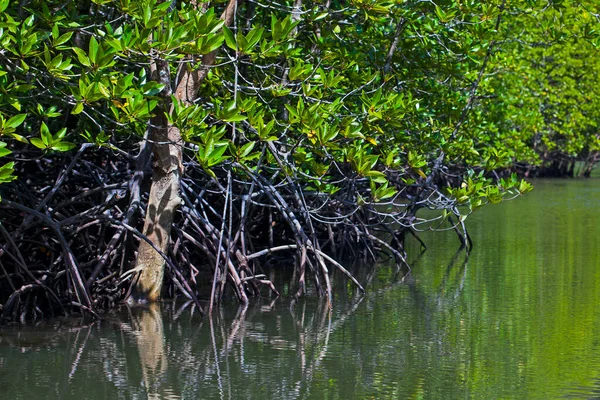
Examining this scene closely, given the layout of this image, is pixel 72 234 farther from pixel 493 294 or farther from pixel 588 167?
pixel 588 167

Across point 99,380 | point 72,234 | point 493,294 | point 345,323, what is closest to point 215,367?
point 99,380

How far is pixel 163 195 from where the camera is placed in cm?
706

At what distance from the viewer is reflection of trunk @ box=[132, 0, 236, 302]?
274 inches

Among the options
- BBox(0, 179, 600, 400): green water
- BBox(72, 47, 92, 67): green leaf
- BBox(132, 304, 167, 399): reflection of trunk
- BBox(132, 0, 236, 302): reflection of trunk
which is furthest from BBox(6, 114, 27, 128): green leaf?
BBox(132, 0, 236, 302): reflection of trunk

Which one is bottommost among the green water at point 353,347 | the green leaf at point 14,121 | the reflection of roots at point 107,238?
the green water at point 353,347

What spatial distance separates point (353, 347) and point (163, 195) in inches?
69.4

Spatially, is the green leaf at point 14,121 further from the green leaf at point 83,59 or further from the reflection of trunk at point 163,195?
the reflection of trunk at point 163,195

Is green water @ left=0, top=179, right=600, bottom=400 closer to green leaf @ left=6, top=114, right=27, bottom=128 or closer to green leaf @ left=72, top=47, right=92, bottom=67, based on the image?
green leaf @ left=6, top=114, right=27, bottom=128

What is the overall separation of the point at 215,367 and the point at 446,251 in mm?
5681

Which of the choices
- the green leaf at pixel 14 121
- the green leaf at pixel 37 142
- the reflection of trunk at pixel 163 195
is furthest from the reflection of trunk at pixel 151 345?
the green leaf at pixel 14 121

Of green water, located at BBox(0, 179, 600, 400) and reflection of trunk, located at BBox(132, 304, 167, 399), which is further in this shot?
reflection of trunk, located at BBox(132, 304, 167, 399)

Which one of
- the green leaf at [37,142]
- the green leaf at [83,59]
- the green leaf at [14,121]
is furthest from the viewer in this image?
the green leaf at [37,142]

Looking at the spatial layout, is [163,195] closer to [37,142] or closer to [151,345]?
[151,345]

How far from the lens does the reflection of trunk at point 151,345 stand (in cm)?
529
